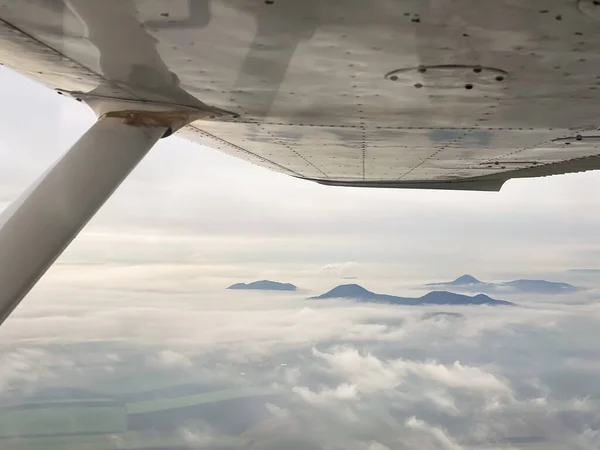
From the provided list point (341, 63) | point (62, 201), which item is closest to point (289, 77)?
point (341, 63)

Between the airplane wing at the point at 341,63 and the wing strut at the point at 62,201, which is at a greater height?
the airplane wing at the point at 341,63

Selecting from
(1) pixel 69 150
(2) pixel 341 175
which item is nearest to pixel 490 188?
(2) pixel 341 175

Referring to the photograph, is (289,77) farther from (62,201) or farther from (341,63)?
(62,201)

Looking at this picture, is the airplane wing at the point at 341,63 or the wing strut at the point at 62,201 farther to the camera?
the wing strut at the point at 62,201

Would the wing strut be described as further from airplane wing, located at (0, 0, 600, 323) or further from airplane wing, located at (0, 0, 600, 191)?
airplane wing, located at (0, 0, 600, 191)

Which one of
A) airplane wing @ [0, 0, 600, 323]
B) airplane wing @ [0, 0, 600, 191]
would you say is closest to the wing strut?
airplane wing @ [0, 0, 600, 323]

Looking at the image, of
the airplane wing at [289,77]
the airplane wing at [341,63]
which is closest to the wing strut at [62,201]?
the airplane wing at [289,77]

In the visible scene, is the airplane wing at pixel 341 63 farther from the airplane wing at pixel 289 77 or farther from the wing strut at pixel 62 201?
the wing strut at pixel 62 201
